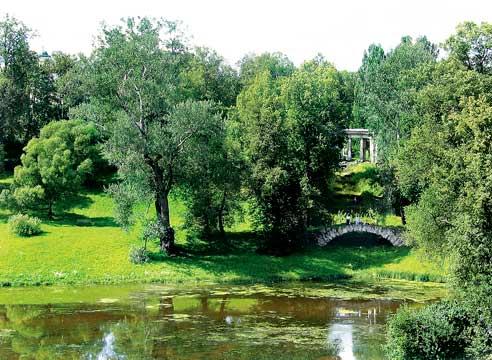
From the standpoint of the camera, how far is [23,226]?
179ft

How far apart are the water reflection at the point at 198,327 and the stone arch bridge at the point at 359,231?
550 inches

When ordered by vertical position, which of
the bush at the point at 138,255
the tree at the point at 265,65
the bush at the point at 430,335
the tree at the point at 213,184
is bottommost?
the bush at the point at 430,335

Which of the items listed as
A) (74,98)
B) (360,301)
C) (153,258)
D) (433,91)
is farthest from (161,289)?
(74,98)

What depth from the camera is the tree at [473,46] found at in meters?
44.8

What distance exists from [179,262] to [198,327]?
55.3 feet

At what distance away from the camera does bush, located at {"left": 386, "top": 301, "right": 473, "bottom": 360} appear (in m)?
27.8

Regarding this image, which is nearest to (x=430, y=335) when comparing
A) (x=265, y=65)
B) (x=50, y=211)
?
(x=50, y=211)

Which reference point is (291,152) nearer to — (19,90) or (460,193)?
(460,193)

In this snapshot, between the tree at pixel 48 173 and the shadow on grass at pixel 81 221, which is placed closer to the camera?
the tree at pixel 48 173

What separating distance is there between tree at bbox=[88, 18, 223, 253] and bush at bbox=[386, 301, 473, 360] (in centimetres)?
2776

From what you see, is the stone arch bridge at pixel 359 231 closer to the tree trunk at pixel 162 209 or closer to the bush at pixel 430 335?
the tree trunk at pixel 162 209

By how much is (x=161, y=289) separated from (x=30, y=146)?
25962 mm

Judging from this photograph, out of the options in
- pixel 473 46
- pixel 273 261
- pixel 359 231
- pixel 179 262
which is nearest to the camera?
pixel 473 46

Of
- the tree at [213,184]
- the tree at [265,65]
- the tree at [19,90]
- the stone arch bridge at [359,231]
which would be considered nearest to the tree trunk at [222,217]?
the tree at [213,184]
